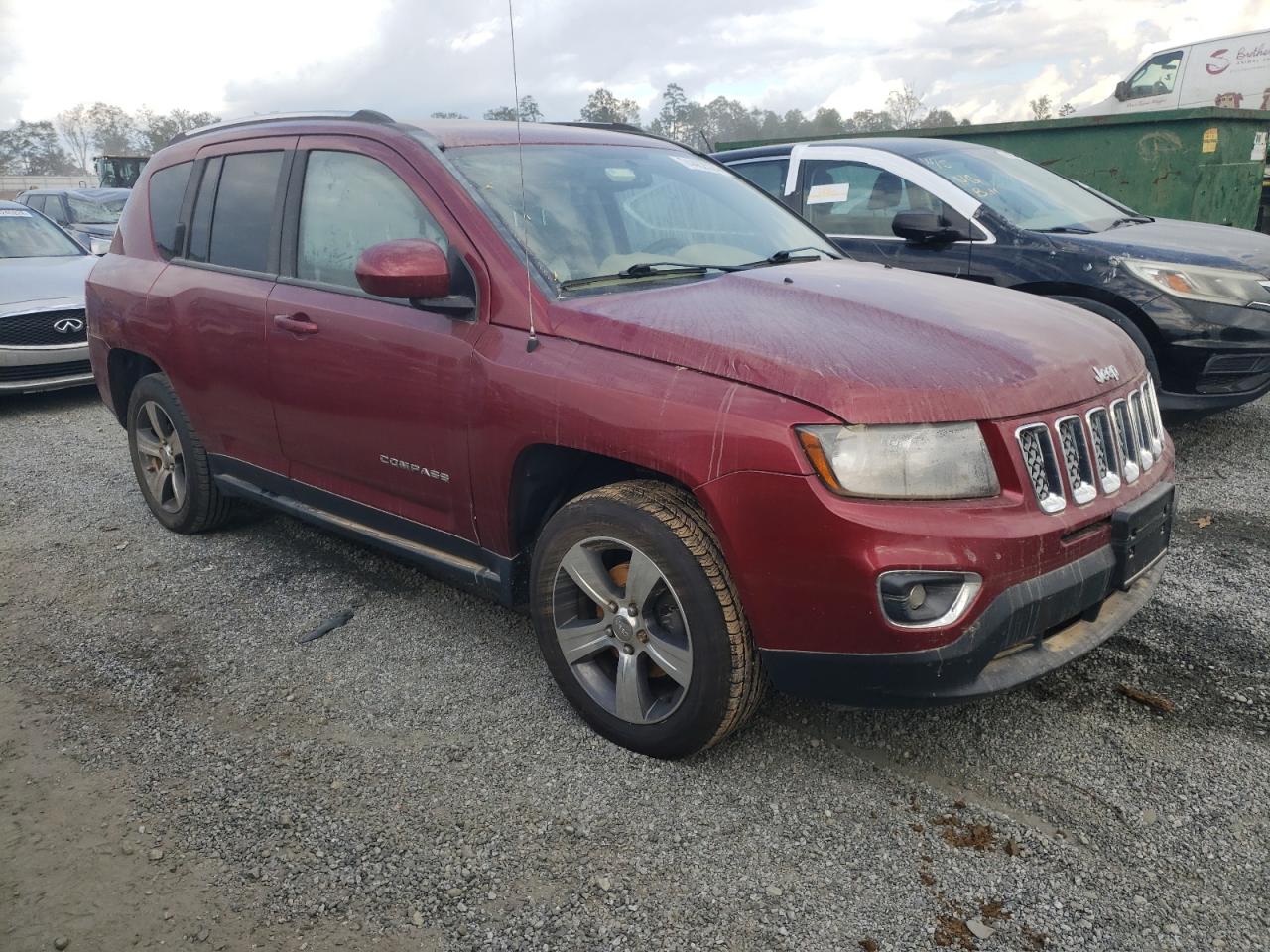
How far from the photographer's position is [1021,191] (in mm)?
6043

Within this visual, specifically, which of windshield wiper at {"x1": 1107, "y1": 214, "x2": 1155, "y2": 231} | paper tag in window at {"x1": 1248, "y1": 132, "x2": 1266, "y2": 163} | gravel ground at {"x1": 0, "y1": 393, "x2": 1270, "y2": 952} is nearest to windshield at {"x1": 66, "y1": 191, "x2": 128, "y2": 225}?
gravel ground at {"x1": 0, "y1": 393, "x2": 1270, "y2": 952}

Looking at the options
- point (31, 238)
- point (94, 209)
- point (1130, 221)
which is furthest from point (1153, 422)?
point (94, 209)

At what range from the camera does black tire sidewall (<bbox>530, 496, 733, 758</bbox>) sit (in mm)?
2547

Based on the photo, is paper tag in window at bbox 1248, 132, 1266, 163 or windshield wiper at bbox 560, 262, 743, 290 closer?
windshield wiper at bbox 560, 262, 743, 290

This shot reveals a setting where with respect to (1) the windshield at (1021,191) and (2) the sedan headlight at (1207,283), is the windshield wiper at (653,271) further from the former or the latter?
(1) the windshield at (1021,191)

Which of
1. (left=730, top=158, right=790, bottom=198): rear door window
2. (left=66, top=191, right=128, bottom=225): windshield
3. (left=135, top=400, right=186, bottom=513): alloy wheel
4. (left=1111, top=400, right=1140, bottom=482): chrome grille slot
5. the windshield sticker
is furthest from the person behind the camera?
(left=66, top=191, right=128, bottom=225): windshield

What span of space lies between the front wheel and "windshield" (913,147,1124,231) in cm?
395

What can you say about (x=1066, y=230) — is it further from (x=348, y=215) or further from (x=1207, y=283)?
(x=348, y=215)

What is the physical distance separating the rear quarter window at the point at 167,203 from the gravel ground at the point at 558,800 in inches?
66.6

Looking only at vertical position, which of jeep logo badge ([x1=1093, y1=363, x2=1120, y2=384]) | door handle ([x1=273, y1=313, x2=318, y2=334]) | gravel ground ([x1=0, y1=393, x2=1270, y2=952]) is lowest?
gravel ground ([x1=0, y1=393, x2=1270, y2=952])

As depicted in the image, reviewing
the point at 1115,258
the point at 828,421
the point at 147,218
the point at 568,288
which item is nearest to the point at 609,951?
the point at 828,421

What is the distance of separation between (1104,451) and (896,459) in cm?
73

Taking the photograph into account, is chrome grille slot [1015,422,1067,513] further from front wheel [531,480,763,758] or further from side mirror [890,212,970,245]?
side mirror [890,212,970,245]

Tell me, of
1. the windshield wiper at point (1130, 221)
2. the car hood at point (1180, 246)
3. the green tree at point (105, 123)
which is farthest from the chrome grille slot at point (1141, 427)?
the green tree at point (105, 123)
